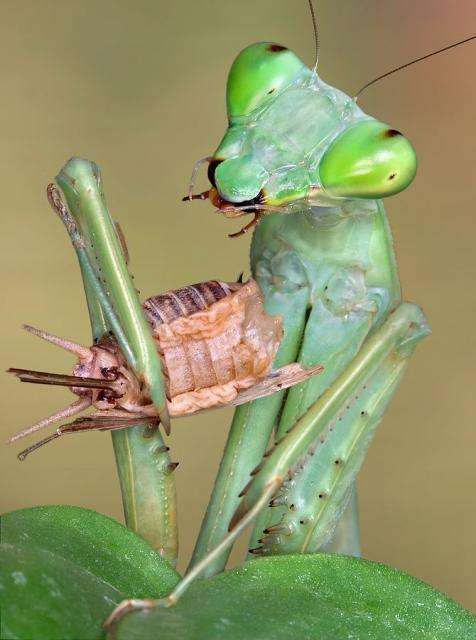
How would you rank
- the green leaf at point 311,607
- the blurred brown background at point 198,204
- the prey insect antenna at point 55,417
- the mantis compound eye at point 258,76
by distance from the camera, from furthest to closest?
the blurred brown background at point 198,204 → the mantis compound eye at point 258,76 → the prey insect antenna at point 55,417 → the green leaf at point 311,607

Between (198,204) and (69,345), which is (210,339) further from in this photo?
(198,204)

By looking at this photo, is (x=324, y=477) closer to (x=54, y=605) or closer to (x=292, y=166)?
(x=292, y=166)

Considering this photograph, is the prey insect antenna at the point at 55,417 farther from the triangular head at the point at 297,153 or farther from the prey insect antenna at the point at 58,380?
the triangular head at the point at 297,153

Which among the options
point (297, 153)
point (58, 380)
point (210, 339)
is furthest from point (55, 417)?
point (297, 153)

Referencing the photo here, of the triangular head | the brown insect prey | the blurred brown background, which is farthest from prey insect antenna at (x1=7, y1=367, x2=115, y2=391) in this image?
the blurred brown background

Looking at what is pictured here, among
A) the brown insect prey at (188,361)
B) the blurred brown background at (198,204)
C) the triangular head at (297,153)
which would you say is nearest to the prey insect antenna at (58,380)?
the brown insect prey at (188,361)

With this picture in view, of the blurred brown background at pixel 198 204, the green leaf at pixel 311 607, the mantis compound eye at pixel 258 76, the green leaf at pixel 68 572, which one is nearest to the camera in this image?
the green leaf at pixel 68 572

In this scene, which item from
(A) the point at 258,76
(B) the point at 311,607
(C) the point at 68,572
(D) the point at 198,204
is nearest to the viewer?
(C) the point at 68,572
